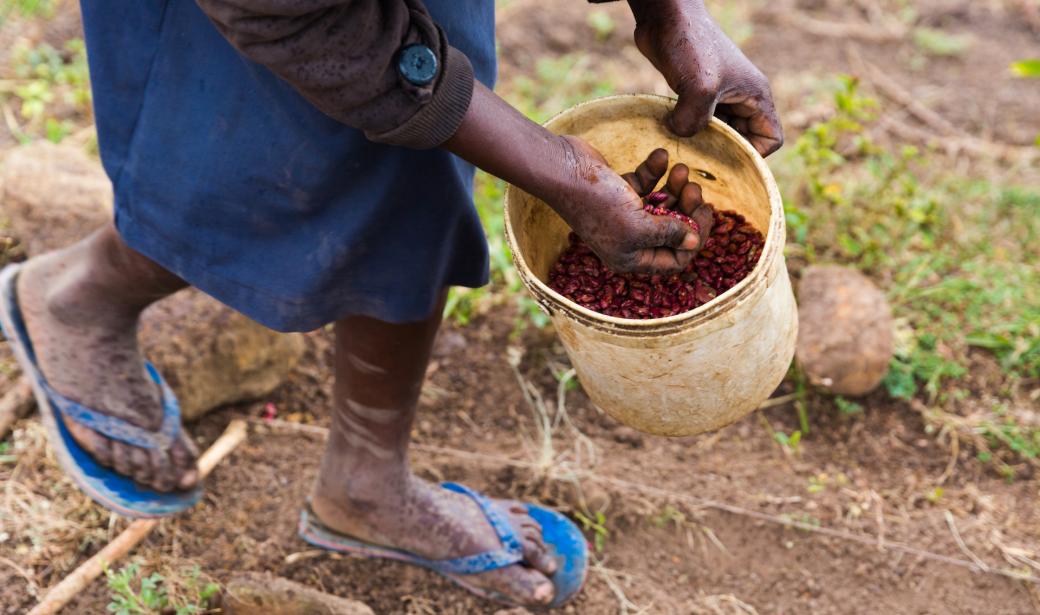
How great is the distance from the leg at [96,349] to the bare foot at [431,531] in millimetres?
407

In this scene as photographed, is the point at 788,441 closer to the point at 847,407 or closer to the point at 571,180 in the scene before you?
the point at 847,407

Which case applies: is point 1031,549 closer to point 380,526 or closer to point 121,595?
point 380,526

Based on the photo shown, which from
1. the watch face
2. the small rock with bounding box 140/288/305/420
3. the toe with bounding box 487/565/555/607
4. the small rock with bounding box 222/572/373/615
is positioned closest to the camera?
the watch face

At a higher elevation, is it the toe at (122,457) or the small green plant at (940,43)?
the small green plant at (940,43)

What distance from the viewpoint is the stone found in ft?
8.21

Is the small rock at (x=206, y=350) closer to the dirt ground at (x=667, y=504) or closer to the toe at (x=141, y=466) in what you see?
the dirt ground at (x=667, y=504)

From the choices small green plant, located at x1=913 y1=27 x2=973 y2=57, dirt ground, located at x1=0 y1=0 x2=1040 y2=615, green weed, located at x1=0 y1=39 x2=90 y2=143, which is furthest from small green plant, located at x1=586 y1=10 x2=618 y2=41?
green weed, located at x1=0 y1=39 x2=90 y2=143

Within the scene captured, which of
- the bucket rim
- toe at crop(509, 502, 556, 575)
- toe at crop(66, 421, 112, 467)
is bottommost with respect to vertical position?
toe at crop(509, 502, 556, 575)

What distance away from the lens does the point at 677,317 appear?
1.43 meters

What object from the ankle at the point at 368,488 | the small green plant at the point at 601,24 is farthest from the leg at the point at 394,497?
the small green plant at the point at 601,24

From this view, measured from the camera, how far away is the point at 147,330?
2533 millimetres

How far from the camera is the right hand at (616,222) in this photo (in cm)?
141

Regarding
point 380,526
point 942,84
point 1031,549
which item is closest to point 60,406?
point 380,526

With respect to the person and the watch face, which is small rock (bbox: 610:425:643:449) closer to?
the person
